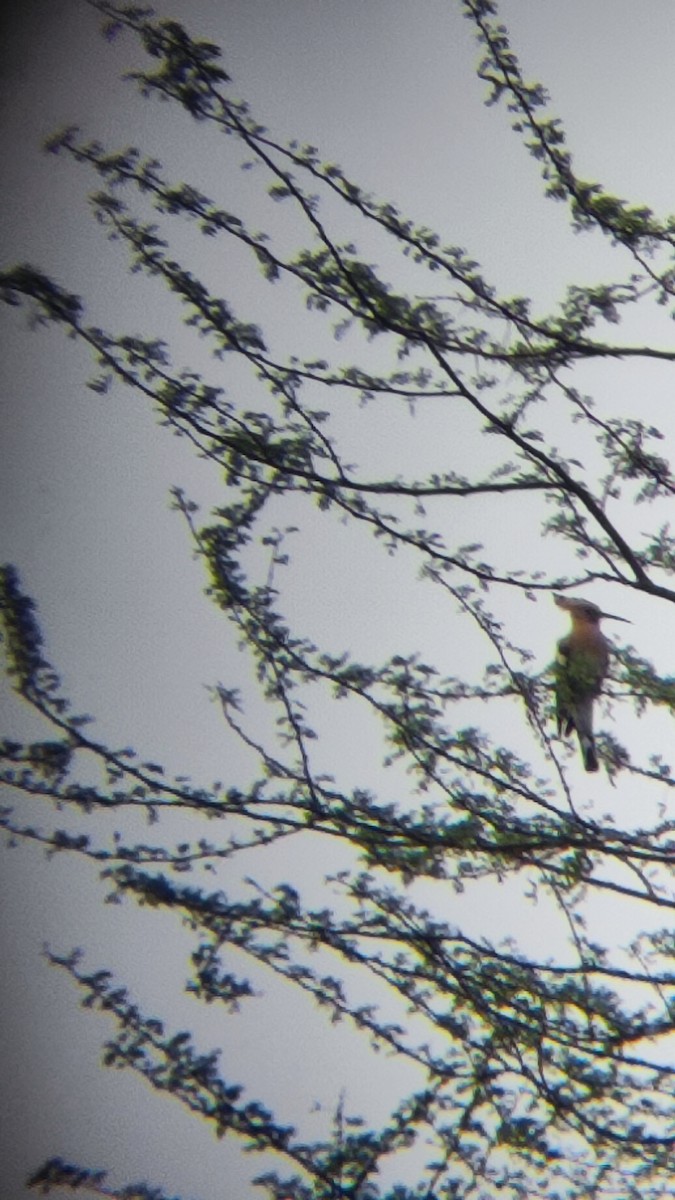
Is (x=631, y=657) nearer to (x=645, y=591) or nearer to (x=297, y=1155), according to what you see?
(x=645, y=591)

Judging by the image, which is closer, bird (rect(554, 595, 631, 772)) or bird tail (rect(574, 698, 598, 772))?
bird (rect(554, 595, 631, 772))

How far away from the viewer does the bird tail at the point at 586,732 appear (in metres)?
4.21

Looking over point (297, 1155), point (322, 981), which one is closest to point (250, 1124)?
point (297, 1155)

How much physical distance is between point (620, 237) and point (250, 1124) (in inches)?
118

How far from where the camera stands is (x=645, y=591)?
12.0ft

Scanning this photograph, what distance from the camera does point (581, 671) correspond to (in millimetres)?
3926

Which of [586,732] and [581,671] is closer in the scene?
[581,671]

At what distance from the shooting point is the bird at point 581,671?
4.00 meters

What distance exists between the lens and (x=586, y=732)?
4289 millimetres

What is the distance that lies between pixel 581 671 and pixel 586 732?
456 mm

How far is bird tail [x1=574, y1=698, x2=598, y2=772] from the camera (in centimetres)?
421

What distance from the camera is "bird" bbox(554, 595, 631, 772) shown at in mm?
4000

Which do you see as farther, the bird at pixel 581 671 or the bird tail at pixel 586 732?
the bird tail at pixel 586 732

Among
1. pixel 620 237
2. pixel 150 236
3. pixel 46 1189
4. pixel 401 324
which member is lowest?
pixel 46 1189
